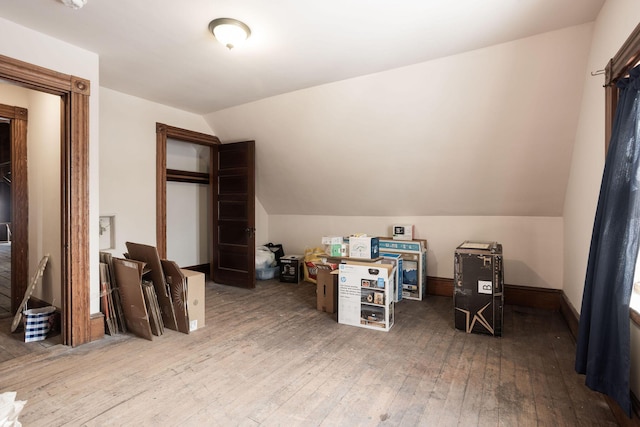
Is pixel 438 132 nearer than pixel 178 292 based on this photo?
No

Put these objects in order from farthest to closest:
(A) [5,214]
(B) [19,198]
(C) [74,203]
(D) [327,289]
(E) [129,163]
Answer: (A) [5,214] < (E) [129,163] < (D) [327,289] < (B) [19,198] < (C) [74,203]

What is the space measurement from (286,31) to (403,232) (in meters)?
2.88

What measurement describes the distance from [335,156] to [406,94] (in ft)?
4.16

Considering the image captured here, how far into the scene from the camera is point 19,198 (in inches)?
132

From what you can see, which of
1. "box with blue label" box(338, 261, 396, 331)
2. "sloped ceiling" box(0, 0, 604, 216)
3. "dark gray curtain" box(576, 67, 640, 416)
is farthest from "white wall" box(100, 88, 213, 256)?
"dark gray curtain" box(576, 67, 640, 416)

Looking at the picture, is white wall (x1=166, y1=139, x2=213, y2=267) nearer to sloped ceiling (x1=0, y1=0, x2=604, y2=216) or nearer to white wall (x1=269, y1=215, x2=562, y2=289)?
sloped ceiling (x1=0, y1=0, x2=604, y2=216)

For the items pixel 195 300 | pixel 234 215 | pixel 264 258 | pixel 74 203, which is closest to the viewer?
pixel 74 203

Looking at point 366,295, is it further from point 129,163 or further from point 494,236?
point 129,163

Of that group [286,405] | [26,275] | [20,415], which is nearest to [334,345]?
[286,405]

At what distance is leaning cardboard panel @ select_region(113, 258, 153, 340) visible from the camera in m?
2.88

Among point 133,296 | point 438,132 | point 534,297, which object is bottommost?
point 534,297

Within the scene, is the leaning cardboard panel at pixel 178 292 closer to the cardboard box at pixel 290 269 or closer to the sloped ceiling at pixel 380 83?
the sloped ceiling at pixel 380 83

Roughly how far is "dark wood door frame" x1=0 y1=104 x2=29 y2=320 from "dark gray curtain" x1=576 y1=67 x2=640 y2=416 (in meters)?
4.85

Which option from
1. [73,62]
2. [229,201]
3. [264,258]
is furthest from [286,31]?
[264,258]
